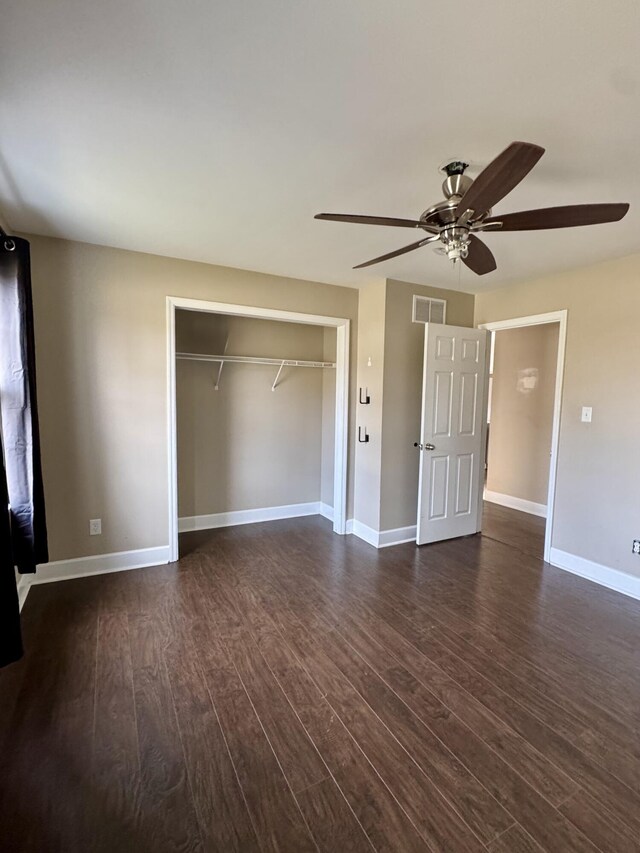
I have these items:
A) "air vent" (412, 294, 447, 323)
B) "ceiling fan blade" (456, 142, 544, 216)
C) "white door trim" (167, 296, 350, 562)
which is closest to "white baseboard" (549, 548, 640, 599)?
"white door trim" (167, 296, 350, 562)

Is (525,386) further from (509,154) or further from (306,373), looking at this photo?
(509,154)

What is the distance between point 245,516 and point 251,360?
1738 mm

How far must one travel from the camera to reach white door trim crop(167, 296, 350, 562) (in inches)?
133

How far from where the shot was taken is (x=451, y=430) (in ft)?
13.1

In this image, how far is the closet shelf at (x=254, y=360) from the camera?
4.00 meters

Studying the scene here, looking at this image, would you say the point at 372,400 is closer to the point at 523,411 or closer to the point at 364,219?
the point at 364,219

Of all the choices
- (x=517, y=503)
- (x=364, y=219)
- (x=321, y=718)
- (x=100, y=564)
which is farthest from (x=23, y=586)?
(x=517, y=503)

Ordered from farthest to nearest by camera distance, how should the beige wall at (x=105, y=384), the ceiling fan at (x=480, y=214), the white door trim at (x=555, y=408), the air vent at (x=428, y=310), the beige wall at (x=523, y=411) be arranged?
the beige wall at (x=523, y=411), the air vent at (x=428, y=310), the white door trim at (x=555, y=408), the beige wall at (x=105, y=384), the ceiling fan at (x=480, y=214)

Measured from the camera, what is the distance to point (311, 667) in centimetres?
223

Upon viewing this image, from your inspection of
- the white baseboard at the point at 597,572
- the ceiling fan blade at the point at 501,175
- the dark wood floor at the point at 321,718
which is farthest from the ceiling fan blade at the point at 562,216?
the white baseboard at the point at 597,572

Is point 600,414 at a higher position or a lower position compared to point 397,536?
higher

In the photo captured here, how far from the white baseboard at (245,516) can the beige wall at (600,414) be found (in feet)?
8.51

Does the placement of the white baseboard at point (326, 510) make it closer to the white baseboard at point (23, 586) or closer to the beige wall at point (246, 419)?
the beige wall at point (246, 419)

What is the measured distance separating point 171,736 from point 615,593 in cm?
320
